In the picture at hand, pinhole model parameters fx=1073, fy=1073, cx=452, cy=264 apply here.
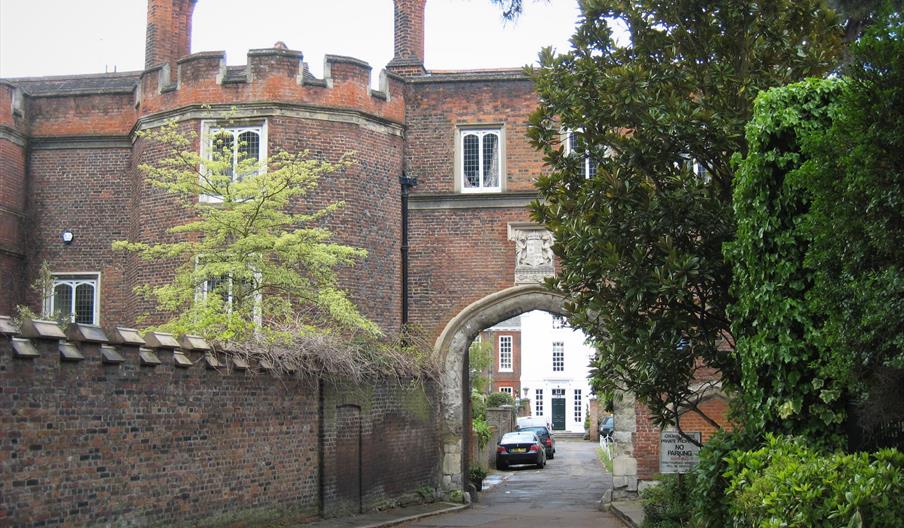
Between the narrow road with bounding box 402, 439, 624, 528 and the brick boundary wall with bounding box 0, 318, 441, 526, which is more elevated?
the brick boundary wall with bounding box 0, 318, 441, 526

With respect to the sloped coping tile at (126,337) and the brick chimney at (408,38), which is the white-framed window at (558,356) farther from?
the sloped coping tile at (126,337)

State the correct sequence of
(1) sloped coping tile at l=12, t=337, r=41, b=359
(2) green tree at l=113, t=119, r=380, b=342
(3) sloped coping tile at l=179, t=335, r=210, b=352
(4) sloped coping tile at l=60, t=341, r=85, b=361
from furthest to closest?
(2) green tree at l=113, t=119, r=380, b=342 → (3) sloped coping tile at l=179, t=335, r=210, b=352 → (4) sloped coping tile at l=60, t=341, r=85, b=361 → (1) sloped coping tile at l=12, t=337, r=41, b=359

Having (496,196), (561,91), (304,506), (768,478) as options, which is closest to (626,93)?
(561,91)

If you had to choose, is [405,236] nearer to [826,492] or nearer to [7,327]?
[7,327]

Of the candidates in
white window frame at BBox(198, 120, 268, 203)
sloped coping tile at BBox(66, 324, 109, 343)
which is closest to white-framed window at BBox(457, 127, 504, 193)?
white window frame at BBox(198, 120, 268, 203)

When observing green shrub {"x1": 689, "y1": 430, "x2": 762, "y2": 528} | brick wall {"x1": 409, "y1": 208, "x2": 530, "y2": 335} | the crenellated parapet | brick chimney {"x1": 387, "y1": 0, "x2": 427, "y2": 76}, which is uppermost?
brick chimney {"x1": 387, "y1": 0, "x2": 427, "y2": 76}

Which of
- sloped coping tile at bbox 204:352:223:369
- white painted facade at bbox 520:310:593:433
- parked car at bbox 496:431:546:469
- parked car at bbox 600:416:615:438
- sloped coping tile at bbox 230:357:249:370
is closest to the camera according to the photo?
sloped coping tile at bbox 204:352:223:369

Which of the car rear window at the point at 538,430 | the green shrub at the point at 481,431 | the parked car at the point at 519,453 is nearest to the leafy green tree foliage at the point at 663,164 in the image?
the green shrub at the point at 481,431

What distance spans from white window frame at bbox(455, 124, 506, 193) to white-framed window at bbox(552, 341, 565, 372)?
47674mm

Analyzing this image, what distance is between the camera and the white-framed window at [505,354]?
233 feet

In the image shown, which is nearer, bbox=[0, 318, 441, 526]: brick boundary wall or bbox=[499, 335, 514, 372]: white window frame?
Result: bbox=[0, 318, 441, 526]: brick boundary wall

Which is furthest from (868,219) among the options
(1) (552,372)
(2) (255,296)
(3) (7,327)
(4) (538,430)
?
(1) (552,372)

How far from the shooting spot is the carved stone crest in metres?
23.2

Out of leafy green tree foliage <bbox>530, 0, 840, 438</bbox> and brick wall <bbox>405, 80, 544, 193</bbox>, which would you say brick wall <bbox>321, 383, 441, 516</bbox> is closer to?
brick wall <bbox>405, 80, 544, 193</bbox>
